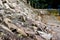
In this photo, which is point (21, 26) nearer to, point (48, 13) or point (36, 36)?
point (36, 36)

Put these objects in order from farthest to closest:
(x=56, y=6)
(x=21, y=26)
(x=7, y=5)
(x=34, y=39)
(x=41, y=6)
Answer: (x=56, y=6)
(x=41, y=6)
(x=7, y=5)
(x=21, y=26)
(x=34, y=39)

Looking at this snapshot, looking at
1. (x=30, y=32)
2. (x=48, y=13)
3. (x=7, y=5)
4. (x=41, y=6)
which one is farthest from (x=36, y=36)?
(x=41, y=6)

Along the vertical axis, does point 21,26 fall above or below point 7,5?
below

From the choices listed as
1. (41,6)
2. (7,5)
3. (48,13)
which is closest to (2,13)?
(7,5)

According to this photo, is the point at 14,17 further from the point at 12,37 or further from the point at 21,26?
the point at 12,37

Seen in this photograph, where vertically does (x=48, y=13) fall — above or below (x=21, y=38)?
below

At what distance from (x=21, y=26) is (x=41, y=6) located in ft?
17.5

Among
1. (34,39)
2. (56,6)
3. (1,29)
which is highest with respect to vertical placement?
(1,29)

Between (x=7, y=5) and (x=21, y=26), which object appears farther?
(x=7, y=5)

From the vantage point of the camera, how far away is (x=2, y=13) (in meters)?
3.77

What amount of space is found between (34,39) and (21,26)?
0.38 meters

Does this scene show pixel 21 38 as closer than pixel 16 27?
Yes

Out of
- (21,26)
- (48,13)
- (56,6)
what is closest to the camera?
(21,26)

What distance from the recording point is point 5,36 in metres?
3.19
